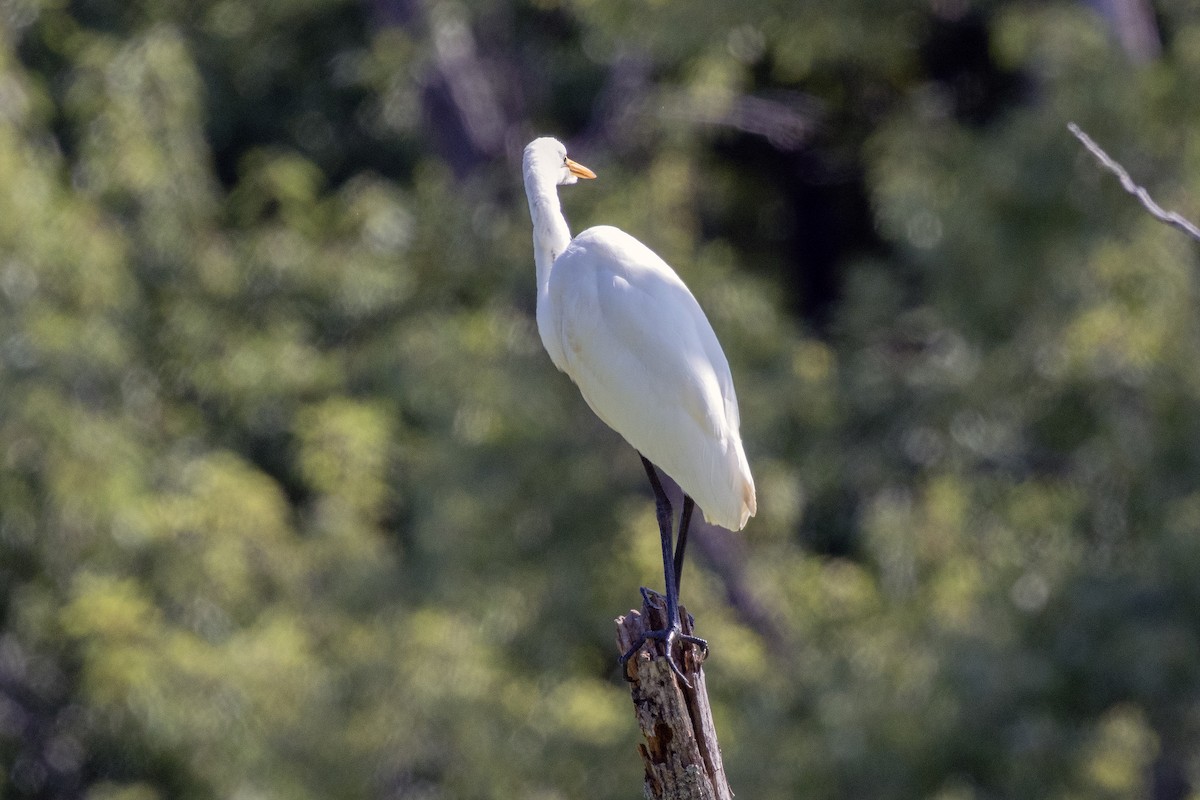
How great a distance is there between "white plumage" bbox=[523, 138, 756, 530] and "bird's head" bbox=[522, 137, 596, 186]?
0.58ft

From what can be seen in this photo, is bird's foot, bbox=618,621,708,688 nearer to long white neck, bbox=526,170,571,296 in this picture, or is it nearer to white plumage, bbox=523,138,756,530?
white plumage, bbox=523,138,756,530

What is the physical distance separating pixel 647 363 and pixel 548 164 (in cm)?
43

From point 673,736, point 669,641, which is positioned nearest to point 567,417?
point 669,641

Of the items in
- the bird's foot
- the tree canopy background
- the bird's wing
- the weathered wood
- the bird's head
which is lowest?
the weathered wood

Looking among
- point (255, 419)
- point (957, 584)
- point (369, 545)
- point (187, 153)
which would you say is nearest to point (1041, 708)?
point (957, 584)

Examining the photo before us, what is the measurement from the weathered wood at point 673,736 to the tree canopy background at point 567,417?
2.58 meters

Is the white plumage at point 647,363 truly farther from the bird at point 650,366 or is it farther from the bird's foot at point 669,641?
the bird's foot at point 669,641

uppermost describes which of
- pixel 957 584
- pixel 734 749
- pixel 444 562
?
pixel 444 562

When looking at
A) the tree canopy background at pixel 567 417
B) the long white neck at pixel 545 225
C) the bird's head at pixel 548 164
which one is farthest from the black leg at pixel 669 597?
the tree canopy background at pixel 567 417

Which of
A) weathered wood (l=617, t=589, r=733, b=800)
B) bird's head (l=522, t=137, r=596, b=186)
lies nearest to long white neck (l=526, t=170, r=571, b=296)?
bird's head (l=522, t=137, r=596, b=186)

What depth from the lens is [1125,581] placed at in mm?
5094

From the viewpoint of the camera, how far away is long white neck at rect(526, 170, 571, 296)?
3.24 m

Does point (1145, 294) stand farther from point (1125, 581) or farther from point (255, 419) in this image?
point (255, 419)

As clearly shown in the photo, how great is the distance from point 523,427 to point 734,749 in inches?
66.7
